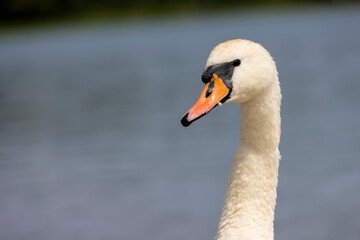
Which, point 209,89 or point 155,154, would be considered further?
point 155,154

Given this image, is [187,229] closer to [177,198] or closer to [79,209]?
[177,198]

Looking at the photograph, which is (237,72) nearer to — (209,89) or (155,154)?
(209,89)

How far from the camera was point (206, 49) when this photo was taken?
28859 mm

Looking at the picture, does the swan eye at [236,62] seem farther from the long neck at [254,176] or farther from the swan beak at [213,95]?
the long neck at [254,176]

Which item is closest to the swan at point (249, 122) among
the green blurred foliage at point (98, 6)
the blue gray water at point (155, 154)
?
the blue gray water at point (155, 154)

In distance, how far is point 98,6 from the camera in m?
65.4

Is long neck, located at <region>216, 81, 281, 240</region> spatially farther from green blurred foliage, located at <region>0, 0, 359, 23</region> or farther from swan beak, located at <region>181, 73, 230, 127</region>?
green blurred foliage, located at <region>0, 0, 359, 23</region>

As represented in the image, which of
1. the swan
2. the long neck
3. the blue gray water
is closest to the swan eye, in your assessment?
the swan

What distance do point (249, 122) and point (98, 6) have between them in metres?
63.4

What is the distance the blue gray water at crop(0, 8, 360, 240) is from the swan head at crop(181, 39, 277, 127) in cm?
353

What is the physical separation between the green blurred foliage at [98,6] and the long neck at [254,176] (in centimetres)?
5577

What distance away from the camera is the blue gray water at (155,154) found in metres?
7.65

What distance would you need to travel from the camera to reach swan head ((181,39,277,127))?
3646 mm

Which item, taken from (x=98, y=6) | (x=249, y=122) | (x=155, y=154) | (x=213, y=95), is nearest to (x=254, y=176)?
(x=249, y=122)
